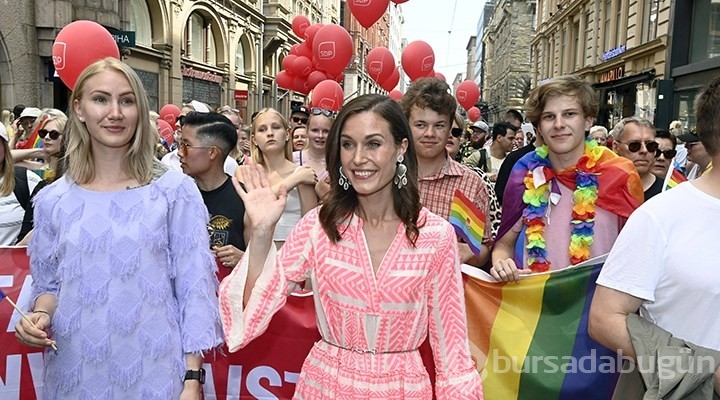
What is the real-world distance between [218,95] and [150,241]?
24862 mm

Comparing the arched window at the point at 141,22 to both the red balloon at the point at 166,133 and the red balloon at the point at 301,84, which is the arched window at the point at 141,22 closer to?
the red balloon at the point at 301,84

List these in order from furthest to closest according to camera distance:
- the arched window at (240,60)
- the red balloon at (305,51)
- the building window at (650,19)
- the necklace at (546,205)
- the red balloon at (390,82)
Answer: the arched window at (240,60), the building window at (650,19), the red balloon at (305,51), the red balloon at (390,82), the necklace at (546,205)

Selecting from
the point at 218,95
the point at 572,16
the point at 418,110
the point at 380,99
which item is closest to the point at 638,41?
the point at 572,16

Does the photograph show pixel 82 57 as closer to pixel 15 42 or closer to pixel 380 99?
pixel 380 99

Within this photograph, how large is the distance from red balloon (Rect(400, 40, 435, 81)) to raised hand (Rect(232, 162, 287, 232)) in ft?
33.8

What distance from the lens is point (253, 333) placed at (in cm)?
202

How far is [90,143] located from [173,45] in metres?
20.0

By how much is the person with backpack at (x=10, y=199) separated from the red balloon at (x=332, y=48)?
8.60 meters

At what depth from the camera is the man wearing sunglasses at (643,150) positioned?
4305mm

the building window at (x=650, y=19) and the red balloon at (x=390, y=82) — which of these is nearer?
the red balloon at (x=390, y=82)

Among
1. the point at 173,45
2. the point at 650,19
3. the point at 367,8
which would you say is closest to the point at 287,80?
the point at 173,45

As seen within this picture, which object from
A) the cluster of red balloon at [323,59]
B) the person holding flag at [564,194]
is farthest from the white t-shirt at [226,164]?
the cluster of red balloon at [323,59]

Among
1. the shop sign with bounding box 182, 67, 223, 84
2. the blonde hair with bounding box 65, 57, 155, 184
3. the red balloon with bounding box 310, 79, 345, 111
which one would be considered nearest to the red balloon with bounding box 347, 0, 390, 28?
the red balloon with bounding box 310, 79, 345, 111

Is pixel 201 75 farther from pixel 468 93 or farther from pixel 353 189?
pixel 353 189
